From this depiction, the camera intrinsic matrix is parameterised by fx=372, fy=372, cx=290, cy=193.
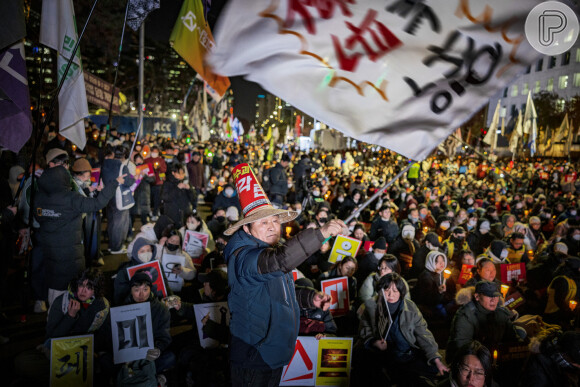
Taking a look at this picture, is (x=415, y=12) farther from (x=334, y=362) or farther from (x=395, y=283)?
(x=334, y=362)

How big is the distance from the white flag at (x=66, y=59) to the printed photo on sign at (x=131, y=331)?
2357 millimetres

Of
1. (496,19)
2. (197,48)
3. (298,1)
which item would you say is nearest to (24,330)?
(197,48)

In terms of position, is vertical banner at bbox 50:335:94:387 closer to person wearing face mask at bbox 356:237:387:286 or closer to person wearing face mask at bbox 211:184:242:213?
person wearing face mask at bbox 356:237:387:286

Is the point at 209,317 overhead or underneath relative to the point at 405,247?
underneath

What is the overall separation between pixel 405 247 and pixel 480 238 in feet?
7.33

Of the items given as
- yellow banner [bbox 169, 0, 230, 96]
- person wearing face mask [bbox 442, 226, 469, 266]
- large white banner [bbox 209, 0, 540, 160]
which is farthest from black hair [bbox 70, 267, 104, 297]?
person wearing face mask [bbox 442, 226, 469, 266]

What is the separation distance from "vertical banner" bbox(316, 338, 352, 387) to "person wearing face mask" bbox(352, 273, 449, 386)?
0.36 meters

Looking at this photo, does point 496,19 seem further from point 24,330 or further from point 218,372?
point 24,330

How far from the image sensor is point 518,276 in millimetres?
6730

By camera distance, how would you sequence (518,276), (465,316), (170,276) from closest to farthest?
1. (465,316)
2. (170,276)
3. (518,276)

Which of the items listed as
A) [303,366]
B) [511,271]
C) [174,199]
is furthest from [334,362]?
[174,199]

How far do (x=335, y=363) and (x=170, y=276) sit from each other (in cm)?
314

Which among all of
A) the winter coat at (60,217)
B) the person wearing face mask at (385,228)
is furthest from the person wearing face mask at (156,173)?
the person wearing face mask at (385,228)

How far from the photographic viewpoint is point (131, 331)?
4004mm
